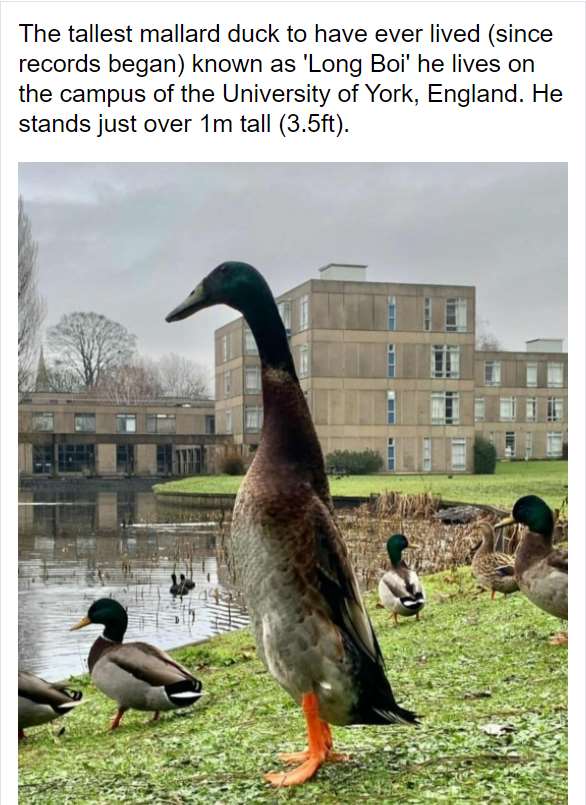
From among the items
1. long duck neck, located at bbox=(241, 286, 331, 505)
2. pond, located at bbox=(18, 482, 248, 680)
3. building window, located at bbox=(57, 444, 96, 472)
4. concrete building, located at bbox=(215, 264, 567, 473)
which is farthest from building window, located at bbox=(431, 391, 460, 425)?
building window, located at bbox=(57, 444, 96, 472)

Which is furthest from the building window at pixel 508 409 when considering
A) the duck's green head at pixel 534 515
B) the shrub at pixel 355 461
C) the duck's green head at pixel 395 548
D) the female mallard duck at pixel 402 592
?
the duck's green head at pixel 534 515

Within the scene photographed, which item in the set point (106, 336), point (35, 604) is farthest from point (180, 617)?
point (106, 336)

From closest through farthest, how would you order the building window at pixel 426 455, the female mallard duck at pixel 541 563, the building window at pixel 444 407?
1. the female mallard duck at pixel 541 563
2. the building window at pixel 444 407
3. the building window at pixel 426 455

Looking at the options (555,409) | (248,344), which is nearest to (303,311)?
(248,344)

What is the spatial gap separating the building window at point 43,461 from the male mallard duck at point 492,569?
2889 centimetres

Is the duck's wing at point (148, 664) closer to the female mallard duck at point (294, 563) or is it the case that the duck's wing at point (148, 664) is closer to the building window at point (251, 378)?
the female mallard duck at point (294, 563)

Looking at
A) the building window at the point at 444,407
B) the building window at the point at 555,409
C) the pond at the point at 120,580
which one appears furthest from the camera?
the building window at the point at 555,409

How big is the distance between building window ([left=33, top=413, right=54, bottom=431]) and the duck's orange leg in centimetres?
2913

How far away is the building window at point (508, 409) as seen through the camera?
135ft

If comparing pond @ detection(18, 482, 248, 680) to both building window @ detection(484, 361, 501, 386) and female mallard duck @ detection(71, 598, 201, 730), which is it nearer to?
female mallard duck @ detection(71, 598, 201, 730)

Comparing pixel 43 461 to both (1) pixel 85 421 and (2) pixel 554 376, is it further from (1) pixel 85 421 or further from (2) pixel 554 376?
(2) pixel 554 376

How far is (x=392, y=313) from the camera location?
1341cm

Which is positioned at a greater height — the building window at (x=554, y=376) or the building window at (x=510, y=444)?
the building window at (x=554, y=376)
